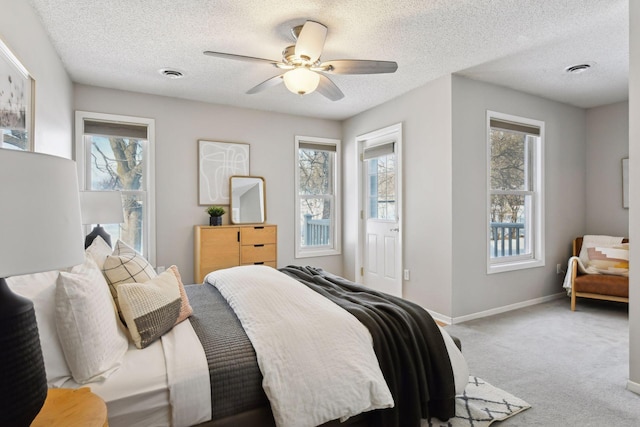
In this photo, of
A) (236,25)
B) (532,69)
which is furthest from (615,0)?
(236,25)

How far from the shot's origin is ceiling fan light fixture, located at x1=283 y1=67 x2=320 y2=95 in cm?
253

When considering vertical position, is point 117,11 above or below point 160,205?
above

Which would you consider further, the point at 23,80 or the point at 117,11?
the point at 117,11

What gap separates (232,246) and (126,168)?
151 cm

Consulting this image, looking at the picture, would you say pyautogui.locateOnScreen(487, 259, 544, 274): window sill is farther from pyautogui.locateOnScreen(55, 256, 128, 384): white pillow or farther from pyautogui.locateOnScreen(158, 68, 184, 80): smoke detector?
pyautogui.locateOnScreen(158, 68, 184, 80): smoke detector

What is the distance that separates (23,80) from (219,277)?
67.0 inches

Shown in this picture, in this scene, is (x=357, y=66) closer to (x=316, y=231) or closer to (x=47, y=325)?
(x=47, y=325)

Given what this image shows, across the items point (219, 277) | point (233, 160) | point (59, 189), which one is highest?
point (233, 160)

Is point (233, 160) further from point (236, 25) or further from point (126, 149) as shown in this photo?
point (236, 25)

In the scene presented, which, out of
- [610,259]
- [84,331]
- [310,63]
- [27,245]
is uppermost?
[310,63]

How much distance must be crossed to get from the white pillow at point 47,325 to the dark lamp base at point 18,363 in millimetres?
497

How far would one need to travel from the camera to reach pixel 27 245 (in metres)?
0.75

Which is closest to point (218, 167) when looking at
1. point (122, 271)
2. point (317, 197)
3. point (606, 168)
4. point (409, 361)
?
point (317, 197)

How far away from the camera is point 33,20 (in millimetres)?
2320
